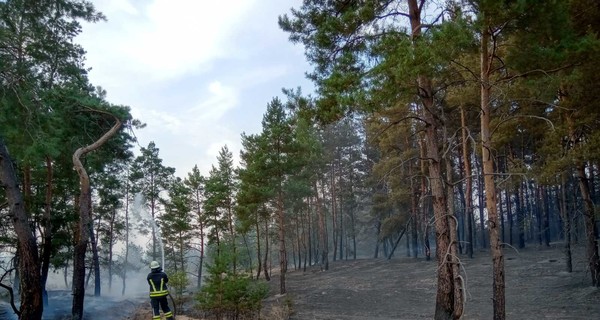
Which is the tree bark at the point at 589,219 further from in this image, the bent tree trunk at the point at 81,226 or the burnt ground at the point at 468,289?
the bent tree trunk at the point at 81,226

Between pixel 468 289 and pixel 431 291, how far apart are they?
1.83 m

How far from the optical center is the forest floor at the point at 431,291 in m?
14.8

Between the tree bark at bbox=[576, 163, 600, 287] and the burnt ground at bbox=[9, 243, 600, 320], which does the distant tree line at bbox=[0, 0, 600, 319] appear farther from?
the burnt ground at bbox=[9, 243, 600, 320]

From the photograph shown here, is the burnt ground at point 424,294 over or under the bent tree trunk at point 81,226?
under

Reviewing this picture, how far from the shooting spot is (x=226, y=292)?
12.4 m

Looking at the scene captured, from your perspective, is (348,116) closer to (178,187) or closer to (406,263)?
(406,263)

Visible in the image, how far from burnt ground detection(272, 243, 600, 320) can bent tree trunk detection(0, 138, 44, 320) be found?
946cm

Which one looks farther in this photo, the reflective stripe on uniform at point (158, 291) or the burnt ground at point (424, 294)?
the burnt ground at point (424, 294)

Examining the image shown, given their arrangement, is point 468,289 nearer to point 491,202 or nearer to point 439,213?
point 491,202

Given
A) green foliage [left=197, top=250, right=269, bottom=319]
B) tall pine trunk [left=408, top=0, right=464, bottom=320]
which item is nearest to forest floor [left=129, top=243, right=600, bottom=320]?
green foliage [left=197, top=250, right=269, bottom=319]

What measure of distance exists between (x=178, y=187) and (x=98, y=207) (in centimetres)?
610

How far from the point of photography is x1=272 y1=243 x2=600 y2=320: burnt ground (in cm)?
1478

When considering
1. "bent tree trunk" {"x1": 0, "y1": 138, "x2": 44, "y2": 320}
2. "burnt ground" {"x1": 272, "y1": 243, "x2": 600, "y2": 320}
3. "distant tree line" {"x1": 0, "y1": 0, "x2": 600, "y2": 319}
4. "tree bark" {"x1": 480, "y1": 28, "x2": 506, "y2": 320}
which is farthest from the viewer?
"burnt ground" {"x1": 272, "y1": 243, "x2": 600, "y2": 320}

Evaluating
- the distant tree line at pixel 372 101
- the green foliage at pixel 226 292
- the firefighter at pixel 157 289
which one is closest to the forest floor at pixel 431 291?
the distant tree line at pixel 372 101
